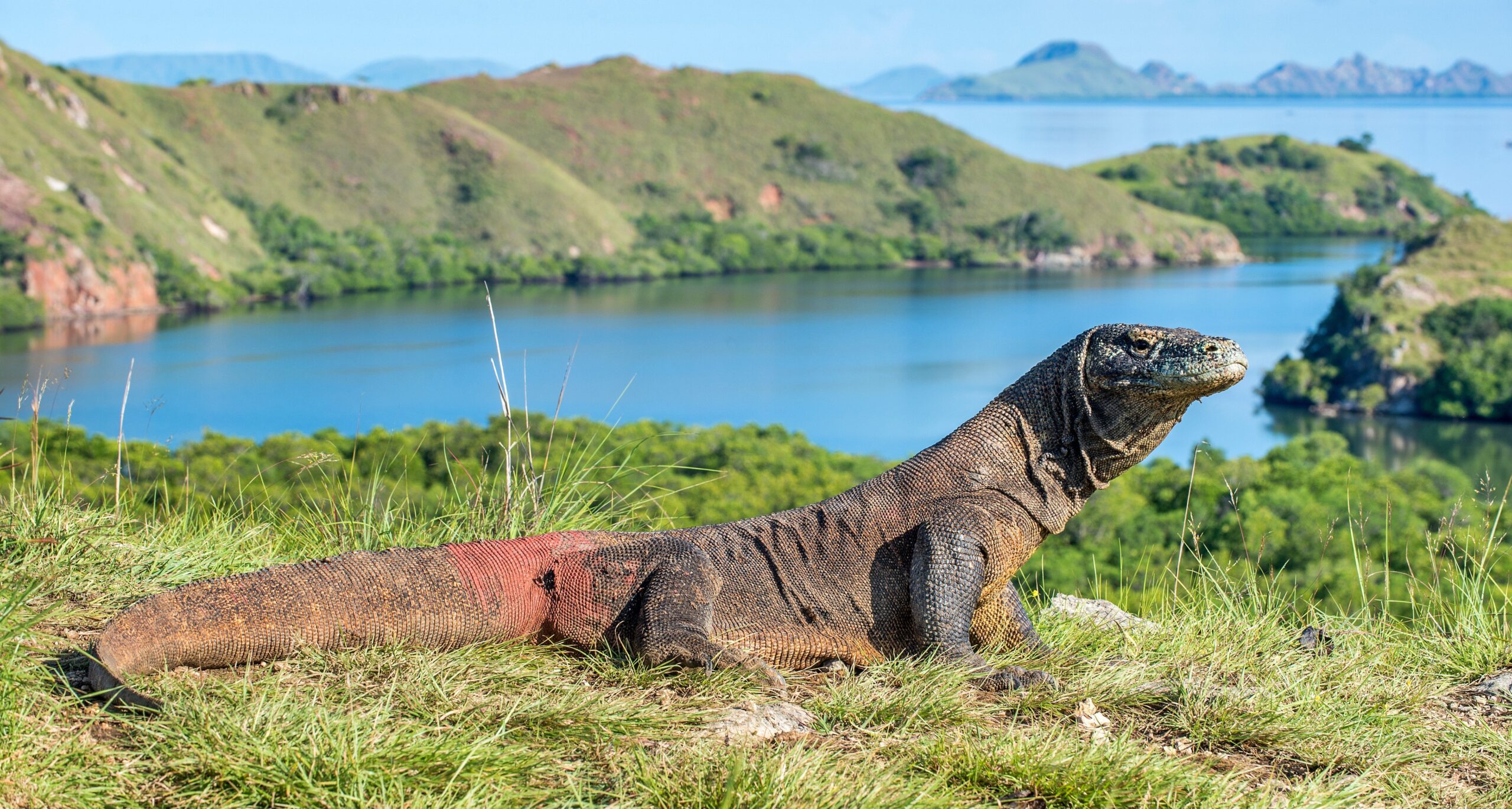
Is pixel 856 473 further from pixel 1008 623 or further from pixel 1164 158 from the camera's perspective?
pixel 1164 158

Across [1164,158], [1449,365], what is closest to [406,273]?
[1449,365]

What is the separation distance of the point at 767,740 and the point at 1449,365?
234 feet

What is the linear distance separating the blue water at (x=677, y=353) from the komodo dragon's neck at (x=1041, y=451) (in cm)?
3439

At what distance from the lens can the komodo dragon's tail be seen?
3795 millimetres

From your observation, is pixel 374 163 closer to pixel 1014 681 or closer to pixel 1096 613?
pixel 1096 613

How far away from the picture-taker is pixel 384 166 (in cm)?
12088

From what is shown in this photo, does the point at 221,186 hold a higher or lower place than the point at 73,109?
lower

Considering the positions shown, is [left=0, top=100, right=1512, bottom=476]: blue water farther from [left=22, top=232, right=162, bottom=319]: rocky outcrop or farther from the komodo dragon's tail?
the komodo dragon's tail

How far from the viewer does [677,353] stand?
7431 cm

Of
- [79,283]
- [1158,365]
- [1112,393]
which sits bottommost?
[79,283]

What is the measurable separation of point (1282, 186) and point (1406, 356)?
112338mm

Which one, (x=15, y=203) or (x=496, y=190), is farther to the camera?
(x=496, y=190)

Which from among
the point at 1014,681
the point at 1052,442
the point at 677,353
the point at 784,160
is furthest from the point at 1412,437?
the point at 784,160

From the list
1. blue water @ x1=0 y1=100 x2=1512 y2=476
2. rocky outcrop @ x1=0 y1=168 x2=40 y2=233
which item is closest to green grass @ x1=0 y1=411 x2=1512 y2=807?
blue water @ x1=0 y1=100 x2=1512 y2=476
